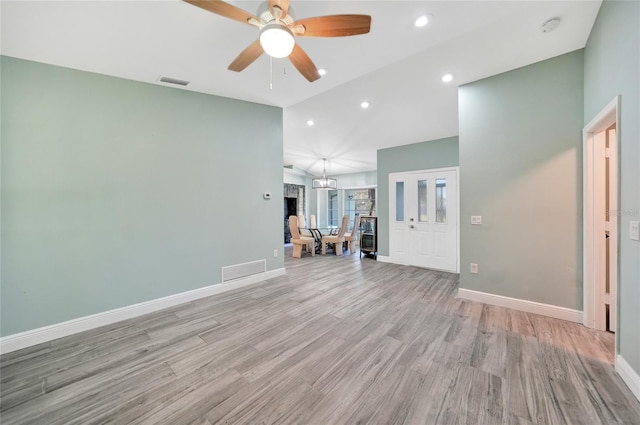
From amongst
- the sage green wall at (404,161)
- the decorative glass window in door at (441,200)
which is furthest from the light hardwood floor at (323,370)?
the sage green wall at (404,161)

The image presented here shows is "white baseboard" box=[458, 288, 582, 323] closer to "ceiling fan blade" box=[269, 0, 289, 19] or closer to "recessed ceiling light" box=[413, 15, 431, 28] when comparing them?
"recessed ceiling light" box=[413, 15, 431, 28]

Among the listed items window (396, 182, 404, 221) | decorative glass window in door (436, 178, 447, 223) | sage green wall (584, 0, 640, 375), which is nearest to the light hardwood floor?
sage green wall (584, 0, 640, 375)

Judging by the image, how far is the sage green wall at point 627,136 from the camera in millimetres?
1550

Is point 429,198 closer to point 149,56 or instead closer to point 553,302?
point 553,302

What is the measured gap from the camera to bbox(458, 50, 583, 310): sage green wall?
2.55m

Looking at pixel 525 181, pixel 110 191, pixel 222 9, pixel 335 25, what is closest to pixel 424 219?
pixel 525 181

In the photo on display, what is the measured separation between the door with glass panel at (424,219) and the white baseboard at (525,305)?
5.41ft

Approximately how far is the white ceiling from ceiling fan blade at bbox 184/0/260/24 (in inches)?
16.9

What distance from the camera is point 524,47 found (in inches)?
97.8

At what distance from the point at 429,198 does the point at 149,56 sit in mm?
5100

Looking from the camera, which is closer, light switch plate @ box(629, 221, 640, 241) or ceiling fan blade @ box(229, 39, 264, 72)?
light switch plate @ box(629, 221, 640, 241)

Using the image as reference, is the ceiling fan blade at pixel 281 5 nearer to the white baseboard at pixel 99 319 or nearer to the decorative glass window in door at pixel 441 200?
the white baseboard at pixel 99 319

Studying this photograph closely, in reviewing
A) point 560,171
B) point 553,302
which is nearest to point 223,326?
point 553,302

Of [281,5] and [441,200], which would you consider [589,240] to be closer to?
[441,200]
